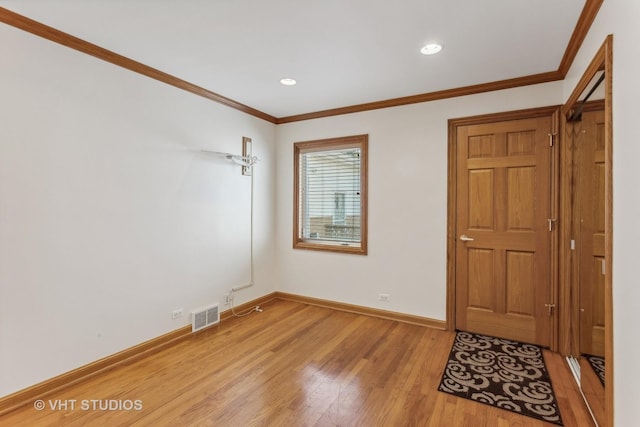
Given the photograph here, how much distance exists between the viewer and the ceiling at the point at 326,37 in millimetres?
1978

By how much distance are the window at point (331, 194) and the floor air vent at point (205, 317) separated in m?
1.41

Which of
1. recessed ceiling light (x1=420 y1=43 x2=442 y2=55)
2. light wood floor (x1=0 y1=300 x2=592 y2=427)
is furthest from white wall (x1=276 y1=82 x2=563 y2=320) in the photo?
recessed ceiling light (x1=420 y1=43 x2=442 y2=55)

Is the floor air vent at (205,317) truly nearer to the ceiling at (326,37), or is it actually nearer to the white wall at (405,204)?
the white wall at (405,204)

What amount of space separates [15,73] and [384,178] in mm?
3314

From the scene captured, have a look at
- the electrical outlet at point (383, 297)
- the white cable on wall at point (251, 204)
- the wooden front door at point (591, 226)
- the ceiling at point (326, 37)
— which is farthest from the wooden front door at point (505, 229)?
the white cable on wall at point (251, 204)

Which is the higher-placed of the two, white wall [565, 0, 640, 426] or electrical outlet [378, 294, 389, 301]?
white wall [565, 0, 640, 426]

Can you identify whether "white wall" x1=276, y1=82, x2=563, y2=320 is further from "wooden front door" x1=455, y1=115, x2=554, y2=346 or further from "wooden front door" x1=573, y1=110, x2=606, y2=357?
"wooden front door" x1=573, y1=110, x2=606, y2=357

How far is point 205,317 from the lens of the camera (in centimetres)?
337

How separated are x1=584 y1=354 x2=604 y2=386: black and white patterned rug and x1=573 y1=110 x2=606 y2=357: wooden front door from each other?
3 cm

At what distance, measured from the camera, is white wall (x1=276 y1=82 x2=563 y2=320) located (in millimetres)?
3398

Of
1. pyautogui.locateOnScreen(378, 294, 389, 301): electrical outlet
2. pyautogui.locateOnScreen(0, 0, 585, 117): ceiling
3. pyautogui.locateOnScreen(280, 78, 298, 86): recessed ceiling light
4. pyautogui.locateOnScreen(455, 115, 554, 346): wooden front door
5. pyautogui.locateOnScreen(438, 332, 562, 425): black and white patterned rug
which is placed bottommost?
pyautogui.locateOnScreen(438, 332, 562, 425): black and white patterned rug

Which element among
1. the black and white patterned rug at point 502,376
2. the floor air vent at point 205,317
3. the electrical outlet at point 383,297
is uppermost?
the electrical outlet at point 383,297

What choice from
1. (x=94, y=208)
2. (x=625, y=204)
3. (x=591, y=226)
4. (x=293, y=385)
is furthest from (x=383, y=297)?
(x=94, y=208)

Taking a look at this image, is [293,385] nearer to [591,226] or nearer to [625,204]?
[625,204]
